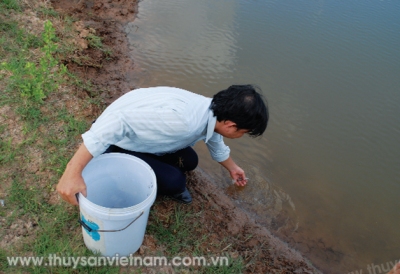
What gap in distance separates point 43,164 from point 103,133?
1003 mm

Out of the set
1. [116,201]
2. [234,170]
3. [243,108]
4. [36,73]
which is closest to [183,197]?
[234,170]

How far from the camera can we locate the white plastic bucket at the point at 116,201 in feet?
5.14

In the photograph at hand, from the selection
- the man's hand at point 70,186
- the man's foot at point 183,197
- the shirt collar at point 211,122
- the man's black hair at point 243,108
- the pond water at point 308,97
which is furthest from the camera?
the pond water at point 308,97

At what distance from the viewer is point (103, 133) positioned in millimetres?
1621

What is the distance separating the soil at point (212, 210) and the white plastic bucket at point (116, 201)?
0.92ft

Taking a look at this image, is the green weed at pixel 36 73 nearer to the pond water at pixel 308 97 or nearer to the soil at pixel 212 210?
the soil at pixel 212 210

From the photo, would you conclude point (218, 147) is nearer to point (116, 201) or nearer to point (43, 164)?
point (116, 201)

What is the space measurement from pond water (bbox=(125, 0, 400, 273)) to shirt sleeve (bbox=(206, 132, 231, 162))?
2.55ft

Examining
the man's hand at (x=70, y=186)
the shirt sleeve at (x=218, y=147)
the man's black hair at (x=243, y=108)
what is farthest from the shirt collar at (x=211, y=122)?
the man's hand at (x=70, y=186)

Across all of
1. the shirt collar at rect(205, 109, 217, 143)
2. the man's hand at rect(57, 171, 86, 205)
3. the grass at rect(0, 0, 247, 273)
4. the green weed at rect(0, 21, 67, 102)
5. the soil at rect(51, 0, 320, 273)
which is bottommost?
the soil at rect(51, 0, 320, 273)

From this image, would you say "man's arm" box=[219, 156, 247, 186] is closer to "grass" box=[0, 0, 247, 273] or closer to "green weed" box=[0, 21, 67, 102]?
"grass" box=[0, 0, 247, 273]

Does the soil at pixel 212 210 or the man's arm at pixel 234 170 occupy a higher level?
the man's arm at pixel 234 170

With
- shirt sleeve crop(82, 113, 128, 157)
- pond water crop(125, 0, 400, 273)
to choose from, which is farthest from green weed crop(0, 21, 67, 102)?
shirt sleeve crop(82, 113, 128, 157)

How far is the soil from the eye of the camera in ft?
7.76
